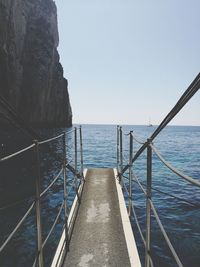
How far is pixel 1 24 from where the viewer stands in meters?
33.0

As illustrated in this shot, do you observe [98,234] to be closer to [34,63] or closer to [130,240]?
[130,240]

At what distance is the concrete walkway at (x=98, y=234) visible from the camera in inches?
137

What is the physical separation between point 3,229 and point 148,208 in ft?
20.4

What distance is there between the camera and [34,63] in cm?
5322

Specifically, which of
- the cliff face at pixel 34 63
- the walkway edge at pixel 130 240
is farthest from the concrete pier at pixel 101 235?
the cliff face at pixel 34 63

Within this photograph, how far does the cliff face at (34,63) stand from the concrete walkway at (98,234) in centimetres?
3733

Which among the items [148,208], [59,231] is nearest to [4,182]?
[59,231]

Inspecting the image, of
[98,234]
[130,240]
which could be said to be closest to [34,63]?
[98,234]

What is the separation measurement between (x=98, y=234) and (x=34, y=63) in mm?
53265

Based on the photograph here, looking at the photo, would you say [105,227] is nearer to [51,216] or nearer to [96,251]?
[96,251]

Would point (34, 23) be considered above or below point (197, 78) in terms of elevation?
above

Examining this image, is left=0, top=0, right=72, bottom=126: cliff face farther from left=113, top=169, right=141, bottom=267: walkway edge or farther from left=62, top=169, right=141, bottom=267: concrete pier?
left=113, top=169, right=141, bottom=267: walkway edge

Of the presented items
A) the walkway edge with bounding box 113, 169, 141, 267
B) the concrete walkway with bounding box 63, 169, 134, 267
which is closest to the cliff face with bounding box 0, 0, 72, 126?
the concrete walkway with bounding box 63, 169, 134, 267

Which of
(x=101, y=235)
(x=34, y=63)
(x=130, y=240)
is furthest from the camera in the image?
(x=34, y=63)
